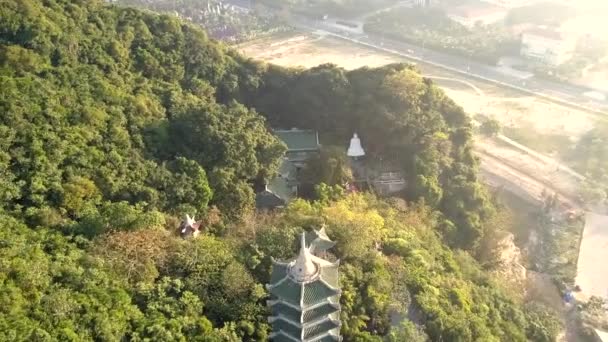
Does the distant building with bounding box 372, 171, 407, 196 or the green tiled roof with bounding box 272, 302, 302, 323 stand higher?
the green tiled roof with bounding box 272, 302, 302, 323

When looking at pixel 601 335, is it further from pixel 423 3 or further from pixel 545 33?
pixel 423 3

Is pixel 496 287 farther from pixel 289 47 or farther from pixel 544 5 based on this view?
pixel 544 5

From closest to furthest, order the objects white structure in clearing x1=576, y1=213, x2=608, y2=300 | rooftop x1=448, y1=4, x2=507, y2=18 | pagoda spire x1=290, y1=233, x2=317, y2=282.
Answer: pagoda spire x1=290, y1=233, x2=317, y2=282 < white structure in clearing x1=576, y1=213, x2=608, y2=300 < rooftop x1=448, y1=4, x2=507, y2=18

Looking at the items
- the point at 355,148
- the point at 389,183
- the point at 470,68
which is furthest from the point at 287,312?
the point at 470,68

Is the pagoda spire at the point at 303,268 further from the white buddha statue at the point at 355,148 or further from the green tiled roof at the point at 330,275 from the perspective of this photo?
the white buddha statue at the point at 355,148

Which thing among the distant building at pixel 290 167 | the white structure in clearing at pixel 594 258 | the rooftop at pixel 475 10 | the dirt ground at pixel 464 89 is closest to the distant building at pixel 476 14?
the rooftop at pixel 475 10

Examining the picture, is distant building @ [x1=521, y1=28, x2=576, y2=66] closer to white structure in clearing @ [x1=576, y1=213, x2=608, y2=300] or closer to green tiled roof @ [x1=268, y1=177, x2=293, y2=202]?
white structure in clearing @ [x1=576, y1=213, x2=608, y2=300]

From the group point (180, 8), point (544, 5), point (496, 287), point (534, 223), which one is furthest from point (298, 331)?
point (544, 5)

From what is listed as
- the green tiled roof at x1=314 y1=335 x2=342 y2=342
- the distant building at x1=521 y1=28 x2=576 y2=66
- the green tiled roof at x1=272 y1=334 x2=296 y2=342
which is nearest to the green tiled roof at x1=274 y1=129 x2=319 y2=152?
the green tiled roof at x1=314 y1=335 x2=342 y2=342
